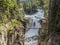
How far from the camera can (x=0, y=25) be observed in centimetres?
1135

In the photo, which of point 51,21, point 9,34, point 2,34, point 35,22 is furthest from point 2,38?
point 35,22

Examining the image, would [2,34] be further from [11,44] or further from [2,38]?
[11,44]

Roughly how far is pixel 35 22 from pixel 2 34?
1136 cm

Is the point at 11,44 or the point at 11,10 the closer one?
the point at 11,44

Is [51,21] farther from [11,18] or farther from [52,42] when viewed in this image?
[11,18]

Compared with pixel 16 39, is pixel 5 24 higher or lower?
higher

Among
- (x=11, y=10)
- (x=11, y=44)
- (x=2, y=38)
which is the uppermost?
(x=11, y=10)

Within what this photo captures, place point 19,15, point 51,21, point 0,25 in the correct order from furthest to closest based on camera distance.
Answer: point 19,15
point 0,25
point 51,21

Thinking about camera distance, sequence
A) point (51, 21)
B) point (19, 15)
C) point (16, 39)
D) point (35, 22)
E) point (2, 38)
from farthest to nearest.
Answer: point (35, 22) < point (19, 15) < point (16, 39) < point (2, 38) < point (51, 21)

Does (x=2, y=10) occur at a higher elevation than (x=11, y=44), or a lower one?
higher

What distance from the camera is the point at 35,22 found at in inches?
862

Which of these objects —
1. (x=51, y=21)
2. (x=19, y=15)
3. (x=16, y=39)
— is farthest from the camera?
(x=19, y=15)

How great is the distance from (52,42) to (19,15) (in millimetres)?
9332

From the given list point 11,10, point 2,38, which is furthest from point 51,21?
point 11,10
